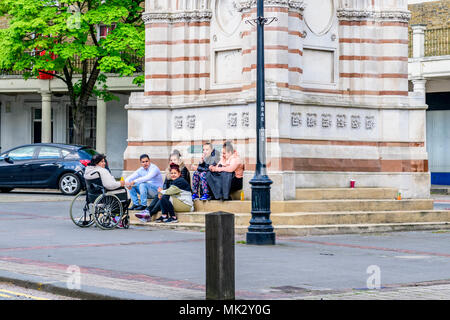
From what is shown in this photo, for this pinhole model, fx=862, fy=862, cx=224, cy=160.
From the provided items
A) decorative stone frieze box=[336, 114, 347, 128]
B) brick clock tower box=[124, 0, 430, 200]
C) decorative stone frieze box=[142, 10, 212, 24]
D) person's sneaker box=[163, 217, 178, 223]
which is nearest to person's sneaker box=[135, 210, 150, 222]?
person's sneaker box=[163, 217, 178, 223]

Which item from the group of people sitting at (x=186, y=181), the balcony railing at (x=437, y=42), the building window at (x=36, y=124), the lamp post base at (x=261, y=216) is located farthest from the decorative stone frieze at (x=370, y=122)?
the building window at (x=36, y=124)

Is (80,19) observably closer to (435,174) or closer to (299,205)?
(435,174)

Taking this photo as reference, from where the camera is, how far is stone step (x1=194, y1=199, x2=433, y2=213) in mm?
17438

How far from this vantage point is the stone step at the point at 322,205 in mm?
17438

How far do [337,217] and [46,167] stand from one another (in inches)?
538

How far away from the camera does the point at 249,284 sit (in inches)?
391

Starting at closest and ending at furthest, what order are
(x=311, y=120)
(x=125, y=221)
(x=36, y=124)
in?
1. (x=125, y=221)
2. (x=311, y=120)
3. (x=36, y=124)

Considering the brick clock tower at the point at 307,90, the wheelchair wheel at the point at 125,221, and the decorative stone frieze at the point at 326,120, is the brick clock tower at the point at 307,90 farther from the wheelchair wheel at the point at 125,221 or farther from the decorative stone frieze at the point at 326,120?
the wheelchair wheel at the point at 125,221

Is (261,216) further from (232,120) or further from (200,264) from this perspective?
(232,120)

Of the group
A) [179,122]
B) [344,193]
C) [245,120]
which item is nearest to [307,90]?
[245,120]

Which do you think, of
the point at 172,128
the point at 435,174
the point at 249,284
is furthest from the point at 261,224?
the point at 435,174

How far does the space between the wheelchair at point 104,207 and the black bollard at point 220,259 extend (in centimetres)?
840

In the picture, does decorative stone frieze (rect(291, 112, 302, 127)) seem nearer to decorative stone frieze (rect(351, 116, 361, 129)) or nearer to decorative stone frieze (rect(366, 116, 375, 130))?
decorative stone frieze (rect(351, 116, 361, 129))

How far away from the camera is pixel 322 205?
17.9m
